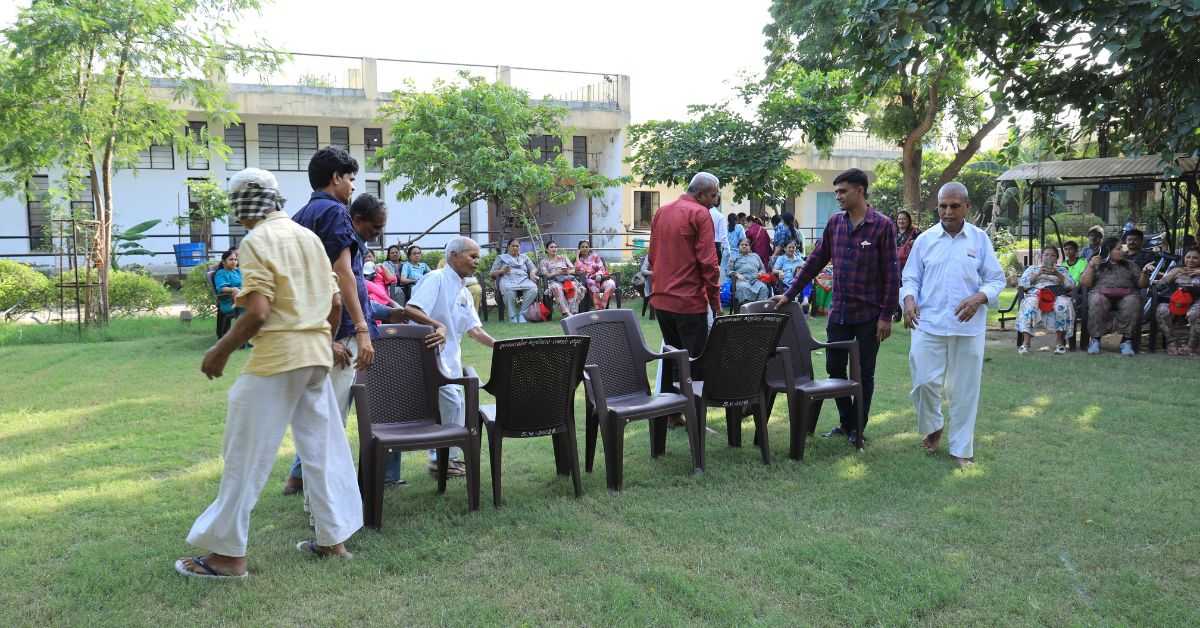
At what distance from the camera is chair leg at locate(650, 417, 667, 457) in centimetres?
613

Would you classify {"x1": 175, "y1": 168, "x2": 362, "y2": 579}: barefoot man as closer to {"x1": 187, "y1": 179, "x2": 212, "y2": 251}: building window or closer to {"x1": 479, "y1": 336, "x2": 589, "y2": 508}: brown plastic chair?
{"x1": 479, "y1": 336, "x2": 589, "y2": 508}: brown plastic chair

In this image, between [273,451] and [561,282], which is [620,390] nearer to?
[273,451]

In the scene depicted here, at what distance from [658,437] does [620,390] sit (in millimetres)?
475

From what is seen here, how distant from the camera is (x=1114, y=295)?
11.0 meters

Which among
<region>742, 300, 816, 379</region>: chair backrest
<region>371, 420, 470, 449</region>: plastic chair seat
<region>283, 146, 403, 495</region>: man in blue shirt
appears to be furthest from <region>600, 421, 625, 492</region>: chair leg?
<region>742, 300, 816, 379</region>: chair backrest

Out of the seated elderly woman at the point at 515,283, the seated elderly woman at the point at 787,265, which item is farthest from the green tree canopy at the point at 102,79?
the seated elderly woman at the point at 787,265

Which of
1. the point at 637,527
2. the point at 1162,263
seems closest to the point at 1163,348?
the point at 1162,263

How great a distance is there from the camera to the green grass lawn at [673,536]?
3752 millimetres

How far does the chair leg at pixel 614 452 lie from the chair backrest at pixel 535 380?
0.27m

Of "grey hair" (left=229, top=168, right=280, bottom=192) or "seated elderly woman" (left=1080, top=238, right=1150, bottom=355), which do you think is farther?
"seated elderly woman" (left=1080, top=238, right=1150, bottom=355)

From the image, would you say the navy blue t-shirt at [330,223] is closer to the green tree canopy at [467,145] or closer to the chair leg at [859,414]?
the chair leg at [859,414]

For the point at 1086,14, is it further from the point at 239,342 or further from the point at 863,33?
the point at 239,342

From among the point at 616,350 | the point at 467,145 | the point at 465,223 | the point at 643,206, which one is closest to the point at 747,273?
the point at 467,145

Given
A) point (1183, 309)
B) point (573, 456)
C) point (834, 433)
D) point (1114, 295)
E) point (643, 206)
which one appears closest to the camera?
point (573, 456)
